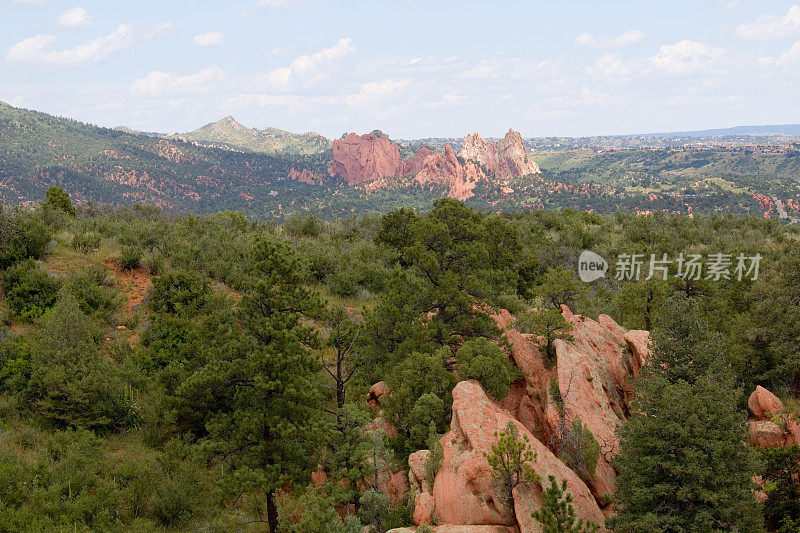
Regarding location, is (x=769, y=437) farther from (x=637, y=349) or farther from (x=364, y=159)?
(x=364, y=159)

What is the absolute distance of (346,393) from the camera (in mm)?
13836

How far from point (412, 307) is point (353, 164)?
17892 centimetres

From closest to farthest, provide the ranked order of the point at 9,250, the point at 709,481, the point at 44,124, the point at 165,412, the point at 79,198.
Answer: the point at 709,481 < the point at 165,412 < the point at 9,250 < the point at 79,198 < the point at 44,124

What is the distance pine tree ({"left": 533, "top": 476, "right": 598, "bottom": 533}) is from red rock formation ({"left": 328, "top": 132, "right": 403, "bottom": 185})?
178 m

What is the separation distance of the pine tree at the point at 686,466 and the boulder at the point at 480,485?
962 mm

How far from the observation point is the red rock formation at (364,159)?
185 metres

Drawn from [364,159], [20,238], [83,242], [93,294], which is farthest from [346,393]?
[364,159]

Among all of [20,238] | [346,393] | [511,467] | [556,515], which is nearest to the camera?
[556,515]

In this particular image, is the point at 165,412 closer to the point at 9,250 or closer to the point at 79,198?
the point at 9,250

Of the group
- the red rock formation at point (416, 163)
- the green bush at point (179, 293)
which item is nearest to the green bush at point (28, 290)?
the green bush at point (179, 293)

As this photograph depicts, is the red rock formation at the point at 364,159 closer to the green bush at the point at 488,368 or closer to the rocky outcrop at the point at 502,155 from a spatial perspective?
the rocky outcrop at the point at 502,155

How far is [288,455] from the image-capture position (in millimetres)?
10734

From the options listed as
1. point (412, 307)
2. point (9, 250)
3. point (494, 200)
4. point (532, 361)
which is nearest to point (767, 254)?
point (532, 361)

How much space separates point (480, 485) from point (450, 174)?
165 meters
